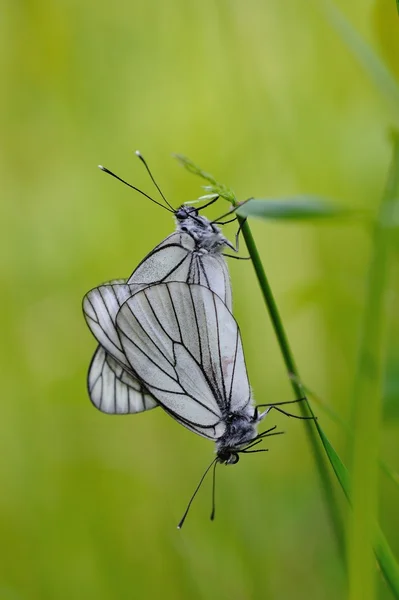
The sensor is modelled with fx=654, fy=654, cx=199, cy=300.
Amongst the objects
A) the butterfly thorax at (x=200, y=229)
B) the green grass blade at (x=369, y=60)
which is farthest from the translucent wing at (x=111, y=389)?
the green grass blade at (x=369, y=60)

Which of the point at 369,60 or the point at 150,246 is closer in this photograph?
the point at 369,60

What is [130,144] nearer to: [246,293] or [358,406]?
[246,293]

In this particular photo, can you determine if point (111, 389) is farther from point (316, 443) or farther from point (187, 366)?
point (316, 443)

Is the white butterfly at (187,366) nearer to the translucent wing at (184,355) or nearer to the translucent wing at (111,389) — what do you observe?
the translucent wing at (184,355)

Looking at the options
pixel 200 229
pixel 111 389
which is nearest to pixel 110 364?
pixel 111 389

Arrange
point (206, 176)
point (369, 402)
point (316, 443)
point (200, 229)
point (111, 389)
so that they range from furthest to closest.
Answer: point (111, 389) → point (200, 229) → point (316, 443) → point (206, 176) → point (369, 402)

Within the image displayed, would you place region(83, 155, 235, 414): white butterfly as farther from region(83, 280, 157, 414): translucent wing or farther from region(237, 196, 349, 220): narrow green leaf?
region(237, 196, 349, 220): narrow green leaf

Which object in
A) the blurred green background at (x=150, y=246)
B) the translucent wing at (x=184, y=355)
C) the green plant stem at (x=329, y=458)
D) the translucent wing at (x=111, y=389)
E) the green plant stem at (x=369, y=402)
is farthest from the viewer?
the blurred green background at (x=150, y=246)
